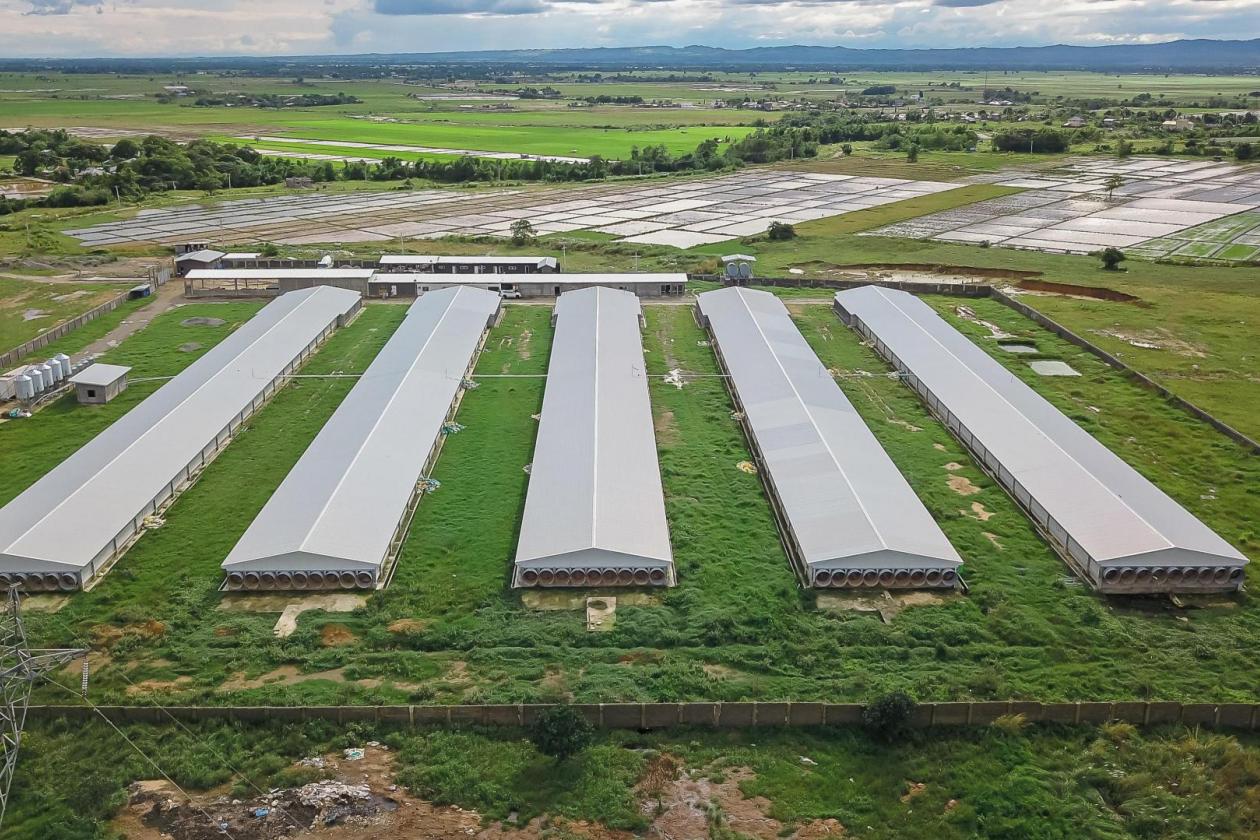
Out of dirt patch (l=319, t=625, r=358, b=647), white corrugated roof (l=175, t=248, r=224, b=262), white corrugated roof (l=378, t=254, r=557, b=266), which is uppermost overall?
white corrugated roof (l=175, t=248, r=224, b=262)

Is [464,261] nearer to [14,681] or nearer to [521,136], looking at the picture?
[14,681]

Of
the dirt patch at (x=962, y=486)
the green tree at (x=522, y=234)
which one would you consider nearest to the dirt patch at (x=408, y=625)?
the dirt patch at (x=962, y=486)

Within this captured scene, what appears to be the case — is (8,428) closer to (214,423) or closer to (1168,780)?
(214,423)

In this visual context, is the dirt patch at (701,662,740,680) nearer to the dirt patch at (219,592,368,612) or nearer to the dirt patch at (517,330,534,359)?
the dirt patch at (219,592,368,612)

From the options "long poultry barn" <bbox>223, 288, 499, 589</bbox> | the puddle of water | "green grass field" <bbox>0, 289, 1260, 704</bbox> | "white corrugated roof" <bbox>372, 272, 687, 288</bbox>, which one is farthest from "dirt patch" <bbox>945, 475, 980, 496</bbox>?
"white corrugated roof" <bbox>372, 272, 687, 288</bbox>

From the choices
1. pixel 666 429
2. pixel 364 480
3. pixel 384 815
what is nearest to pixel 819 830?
pixel 384 815

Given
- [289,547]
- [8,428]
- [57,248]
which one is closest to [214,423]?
[8,428]
